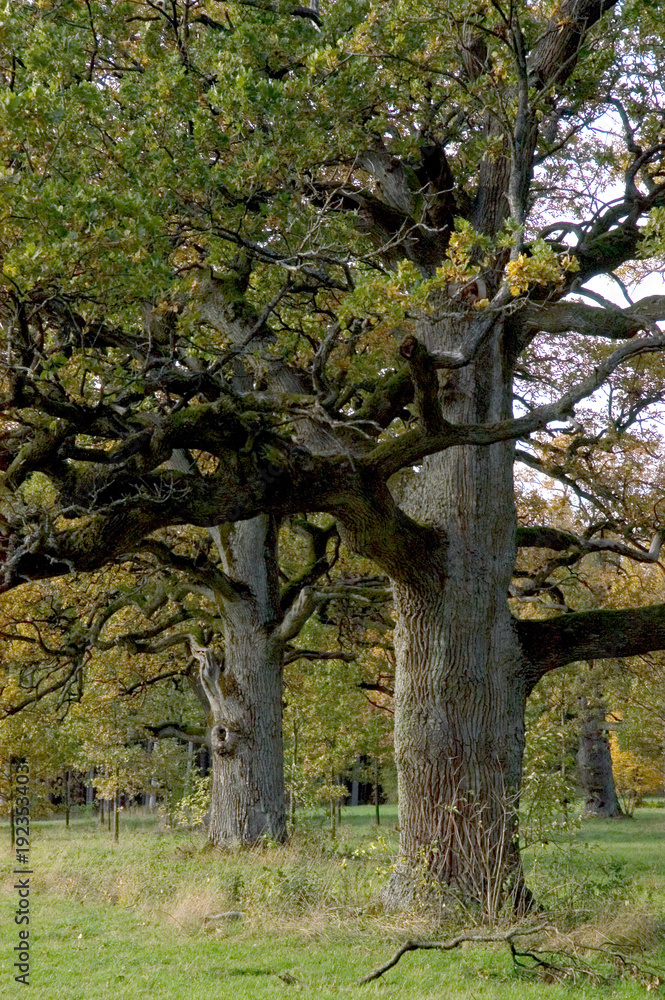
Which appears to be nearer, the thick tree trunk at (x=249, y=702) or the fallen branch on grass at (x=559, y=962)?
the fallen branch on grass at (x=559, y=962)

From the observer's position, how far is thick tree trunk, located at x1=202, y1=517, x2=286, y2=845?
14.3 m

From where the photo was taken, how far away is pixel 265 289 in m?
9.95

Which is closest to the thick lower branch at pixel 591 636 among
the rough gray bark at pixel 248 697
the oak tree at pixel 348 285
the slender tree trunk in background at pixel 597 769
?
the oak tree at pixel 348 285

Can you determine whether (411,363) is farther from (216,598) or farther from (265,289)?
(216,598)

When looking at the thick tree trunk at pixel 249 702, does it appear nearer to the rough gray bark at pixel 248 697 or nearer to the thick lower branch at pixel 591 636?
the rough gray bark at pixel 248 697

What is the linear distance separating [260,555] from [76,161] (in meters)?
8.51

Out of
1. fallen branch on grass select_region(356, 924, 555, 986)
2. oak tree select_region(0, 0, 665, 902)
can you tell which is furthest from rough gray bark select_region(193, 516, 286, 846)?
fallen branch on grass select_region(356, 924, 555, 986)

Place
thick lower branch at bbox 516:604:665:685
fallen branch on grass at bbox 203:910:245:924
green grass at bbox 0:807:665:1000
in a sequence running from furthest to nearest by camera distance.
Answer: thick lower branch at bbox 516:604:665:685 → fallen branch on grass at bbox 203:910:245:924 → green grass at bbox 0:807:665:1000

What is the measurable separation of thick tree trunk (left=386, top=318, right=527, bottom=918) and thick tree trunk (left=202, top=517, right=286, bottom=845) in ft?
16.8

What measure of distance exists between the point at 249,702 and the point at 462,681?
5.89 meters

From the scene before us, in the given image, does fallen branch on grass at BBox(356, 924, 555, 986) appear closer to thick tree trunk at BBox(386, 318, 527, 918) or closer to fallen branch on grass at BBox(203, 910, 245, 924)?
thick tree trunk at BBox(386, 318, 527, 918)

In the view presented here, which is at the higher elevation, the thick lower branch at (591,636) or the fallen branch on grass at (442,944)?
the thick lower branch at (591,636)

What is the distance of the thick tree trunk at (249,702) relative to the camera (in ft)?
46.9

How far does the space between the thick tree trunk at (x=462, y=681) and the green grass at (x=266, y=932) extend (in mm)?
609
